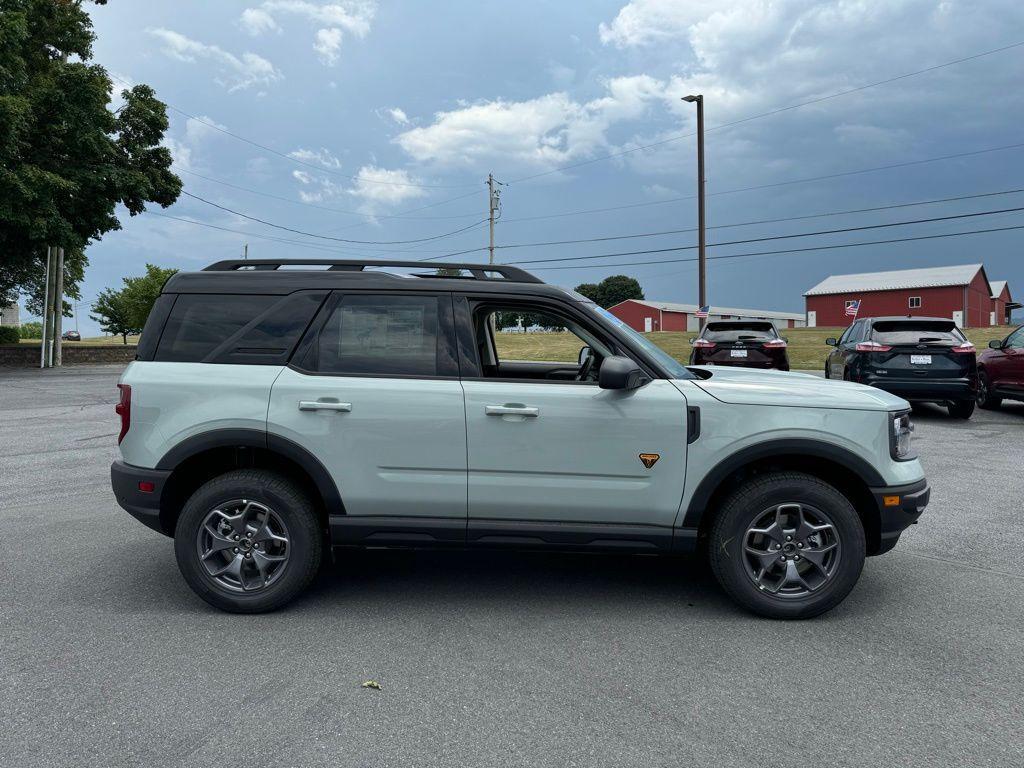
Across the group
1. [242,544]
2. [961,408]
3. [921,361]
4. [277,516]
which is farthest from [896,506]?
[961,408]

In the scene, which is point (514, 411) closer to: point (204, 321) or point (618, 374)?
A: point (618, 374)

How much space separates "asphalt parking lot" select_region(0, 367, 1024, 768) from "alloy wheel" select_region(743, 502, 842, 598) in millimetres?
232

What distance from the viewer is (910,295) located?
2532 inches

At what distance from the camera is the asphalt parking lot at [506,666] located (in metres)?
2.63

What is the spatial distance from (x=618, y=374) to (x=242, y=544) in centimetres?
221

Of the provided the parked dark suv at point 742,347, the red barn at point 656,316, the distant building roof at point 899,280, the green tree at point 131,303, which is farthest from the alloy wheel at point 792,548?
the red barn at point 656,316

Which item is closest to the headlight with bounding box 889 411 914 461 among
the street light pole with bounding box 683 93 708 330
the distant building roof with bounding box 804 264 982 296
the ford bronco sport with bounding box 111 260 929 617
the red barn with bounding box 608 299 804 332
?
the ford bronco sport with bounding box 111 260 929 617

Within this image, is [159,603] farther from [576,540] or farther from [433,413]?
[576,540]

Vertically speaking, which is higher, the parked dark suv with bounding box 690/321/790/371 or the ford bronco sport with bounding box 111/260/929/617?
the parked dark suv with bounding box 690/321/790/371

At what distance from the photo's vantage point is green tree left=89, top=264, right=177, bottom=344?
58531 mm

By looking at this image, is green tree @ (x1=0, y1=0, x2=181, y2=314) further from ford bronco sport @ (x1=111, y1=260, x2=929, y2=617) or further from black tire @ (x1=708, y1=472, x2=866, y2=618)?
black tire @ (x1=708, y1=472, x2=866, y2=618)

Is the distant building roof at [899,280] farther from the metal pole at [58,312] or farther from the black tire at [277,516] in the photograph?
the black tire at [277,516]

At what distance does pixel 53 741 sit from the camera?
2.64 metres

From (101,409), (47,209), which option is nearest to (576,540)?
(101,409)
